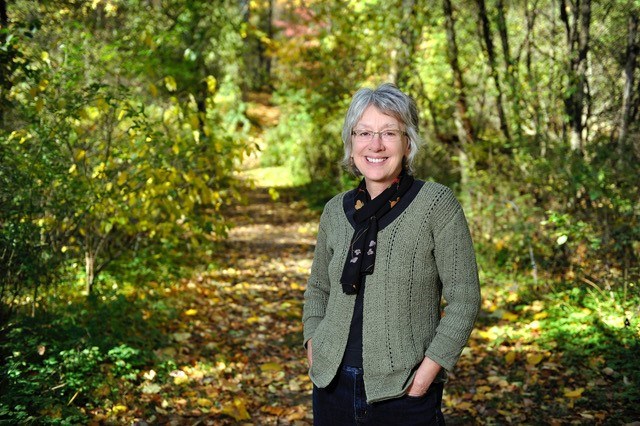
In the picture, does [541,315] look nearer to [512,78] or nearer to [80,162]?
[512,78]

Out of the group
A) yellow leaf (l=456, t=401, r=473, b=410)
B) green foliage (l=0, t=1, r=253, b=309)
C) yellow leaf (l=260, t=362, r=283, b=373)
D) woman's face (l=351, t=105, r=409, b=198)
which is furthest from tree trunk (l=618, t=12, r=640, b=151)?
woman's face (l=351, t=105, r=409, b=198)

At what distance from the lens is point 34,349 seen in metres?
3.97

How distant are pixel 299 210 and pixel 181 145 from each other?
28.9ft

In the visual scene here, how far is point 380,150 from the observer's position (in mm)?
2234

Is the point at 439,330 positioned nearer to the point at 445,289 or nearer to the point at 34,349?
the point at 445,289

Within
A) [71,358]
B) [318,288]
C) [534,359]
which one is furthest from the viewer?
[534,359]

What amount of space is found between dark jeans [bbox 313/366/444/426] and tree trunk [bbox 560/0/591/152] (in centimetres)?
577

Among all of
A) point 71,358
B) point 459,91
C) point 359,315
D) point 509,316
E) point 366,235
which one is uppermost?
point 459,91

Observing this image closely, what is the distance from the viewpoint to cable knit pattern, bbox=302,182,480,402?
2.06 m

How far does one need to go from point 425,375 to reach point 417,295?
30 cm

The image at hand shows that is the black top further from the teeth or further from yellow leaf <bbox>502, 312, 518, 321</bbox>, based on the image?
yellow leaf <bbox>502, 312, 518, 321</bbox>

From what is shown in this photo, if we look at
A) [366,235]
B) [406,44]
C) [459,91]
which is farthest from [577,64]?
[366,235]

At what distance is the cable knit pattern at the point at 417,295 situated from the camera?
2.06m

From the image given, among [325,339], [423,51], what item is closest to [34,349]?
[325,339]
